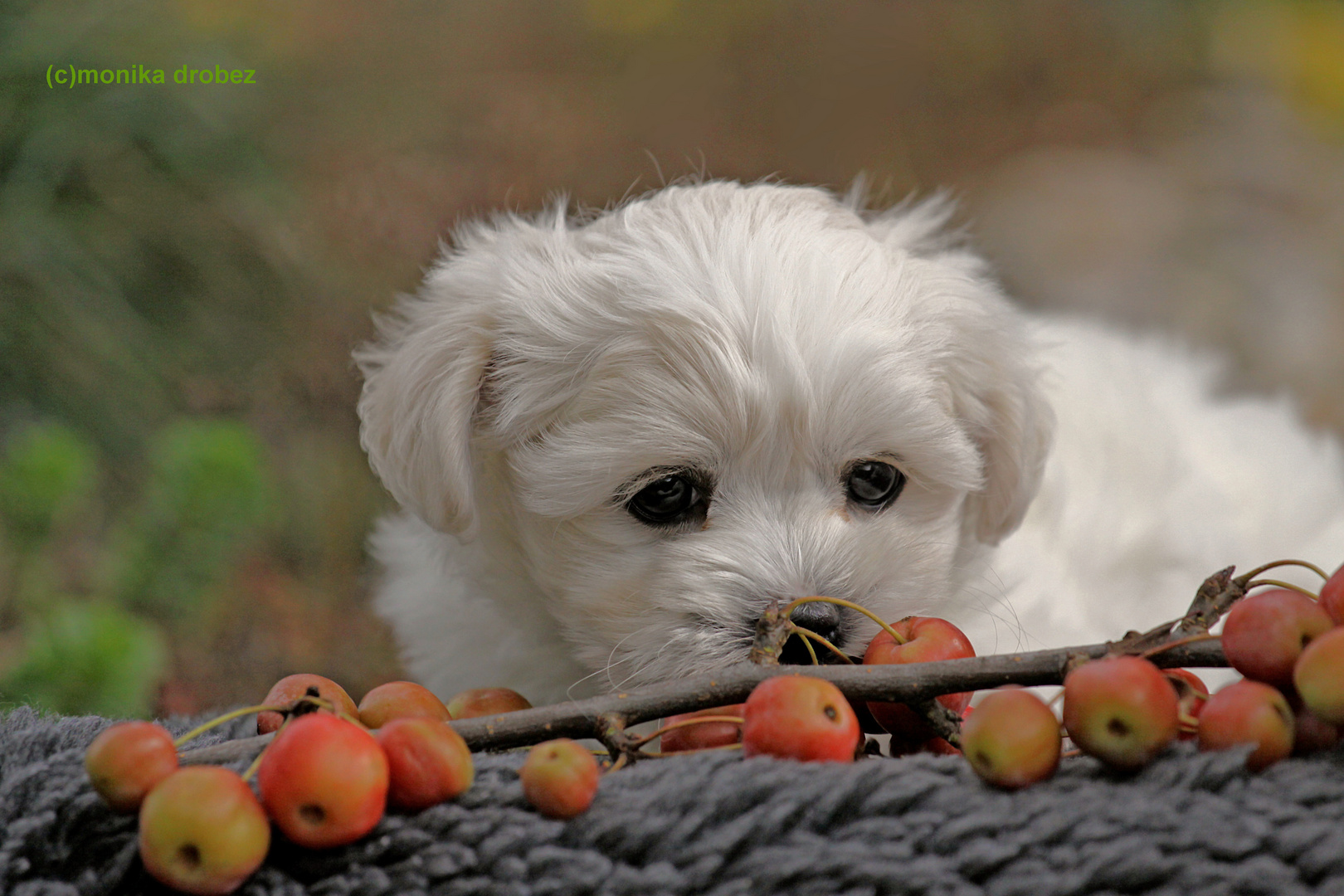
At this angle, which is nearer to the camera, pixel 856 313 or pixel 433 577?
pixel 856 313

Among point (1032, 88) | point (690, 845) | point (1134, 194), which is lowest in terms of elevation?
point (690, 845)

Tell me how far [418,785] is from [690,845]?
0.78ft

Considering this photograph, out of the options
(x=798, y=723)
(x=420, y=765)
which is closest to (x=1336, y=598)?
(x=798, y=723)

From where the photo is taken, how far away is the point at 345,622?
3.39 meters

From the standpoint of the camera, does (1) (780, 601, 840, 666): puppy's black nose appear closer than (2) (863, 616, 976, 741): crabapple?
No

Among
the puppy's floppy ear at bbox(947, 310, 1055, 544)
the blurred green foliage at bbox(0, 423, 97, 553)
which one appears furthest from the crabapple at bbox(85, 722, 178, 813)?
the blurred green foliage at bbox(0, 423, 97, 553)

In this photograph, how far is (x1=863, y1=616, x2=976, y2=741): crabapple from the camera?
116 centimetres

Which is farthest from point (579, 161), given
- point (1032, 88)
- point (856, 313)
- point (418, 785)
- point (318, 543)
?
point (418, 785)

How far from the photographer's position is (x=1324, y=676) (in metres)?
0.87

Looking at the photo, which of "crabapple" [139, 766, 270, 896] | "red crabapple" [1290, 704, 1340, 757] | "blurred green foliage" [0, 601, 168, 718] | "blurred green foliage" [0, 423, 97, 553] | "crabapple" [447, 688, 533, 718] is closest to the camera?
"crabapple" [139, 766, 270, 896]

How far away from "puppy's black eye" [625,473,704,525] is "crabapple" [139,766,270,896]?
935 millimetres

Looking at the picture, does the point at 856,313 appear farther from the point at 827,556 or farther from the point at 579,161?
the point at 579,161

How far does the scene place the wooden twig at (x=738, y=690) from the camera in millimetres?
1018

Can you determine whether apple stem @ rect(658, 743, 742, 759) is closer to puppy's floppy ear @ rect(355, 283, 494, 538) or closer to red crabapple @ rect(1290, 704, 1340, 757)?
red crabapple @ rect(1290, 704, 1340, 757)
